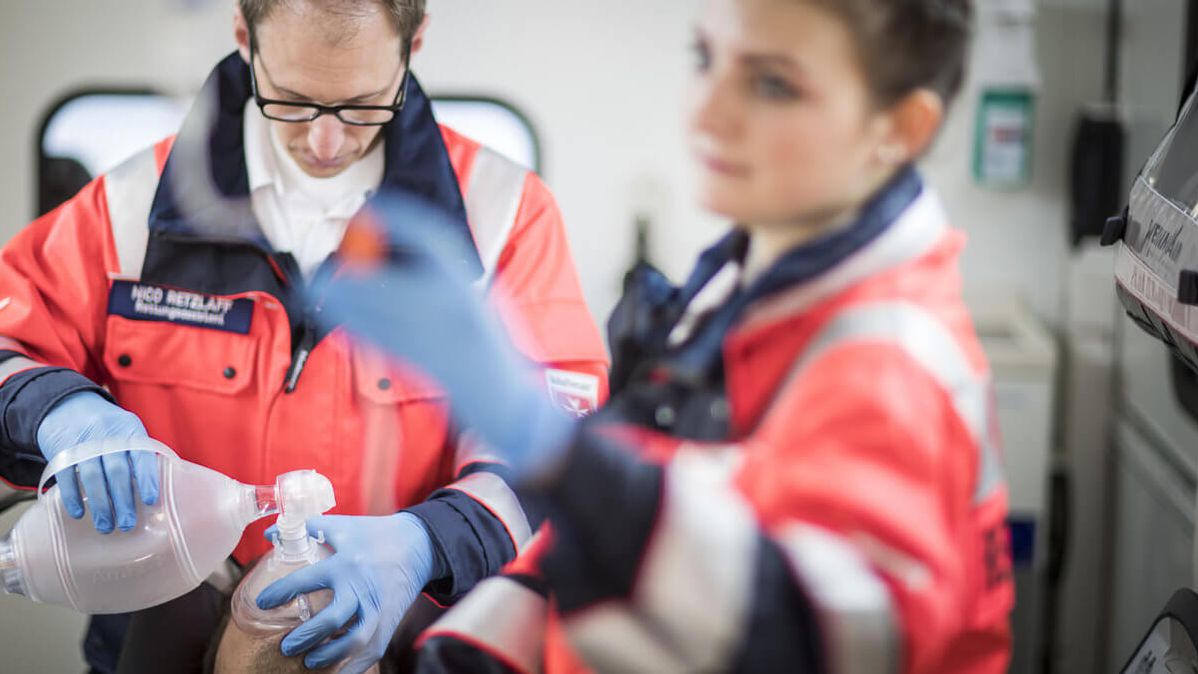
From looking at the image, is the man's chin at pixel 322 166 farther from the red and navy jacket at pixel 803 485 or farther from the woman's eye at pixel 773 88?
the woman's eye at pixel 773 88

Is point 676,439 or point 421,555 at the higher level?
point 676,439

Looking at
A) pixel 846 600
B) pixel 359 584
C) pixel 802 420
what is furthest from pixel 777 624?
pixel 359 584

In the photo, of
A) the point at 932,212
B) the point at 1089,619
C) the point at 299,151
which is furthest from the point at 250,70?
the point at 1089,619

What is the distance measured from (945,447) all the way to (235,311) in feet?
3.63

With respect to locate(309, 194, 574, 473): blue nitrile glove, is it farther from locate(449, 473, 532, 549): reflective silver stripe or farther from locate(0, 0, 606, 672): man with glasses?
locate(449, 473, 532, 549): reflective silver stripe

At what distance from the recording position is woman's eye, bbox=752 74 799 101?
105 centimetres

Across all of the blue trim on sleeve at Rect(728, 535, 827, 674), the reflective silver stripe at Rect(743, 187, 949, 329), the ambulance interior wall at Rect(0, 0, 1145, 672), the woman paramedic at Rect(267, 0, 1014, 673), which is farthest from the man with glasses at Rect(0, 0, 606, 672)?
the blue trim on sleeve at Rect(728, 535, 827, 674)

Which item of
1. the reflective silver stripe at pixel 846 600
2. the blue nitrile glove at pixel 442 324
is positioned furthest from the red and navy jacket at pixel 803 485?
the blue nitrile glove at pixel 442 324

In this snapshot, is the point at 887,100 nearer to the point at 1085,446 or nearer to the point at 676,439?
the point at 676,439

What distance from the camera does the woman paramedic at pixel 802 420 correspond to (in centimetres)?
95

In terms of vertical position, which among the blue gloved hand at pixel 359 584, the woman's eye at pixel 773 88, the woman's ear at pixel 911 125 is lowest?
the blue gloved hand at pixel 359 584

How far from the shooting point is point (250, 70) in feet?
5.43

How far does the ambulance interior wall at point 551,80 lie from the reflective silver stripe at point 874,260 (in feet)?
2.99

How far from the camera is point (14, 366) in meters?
1.72
